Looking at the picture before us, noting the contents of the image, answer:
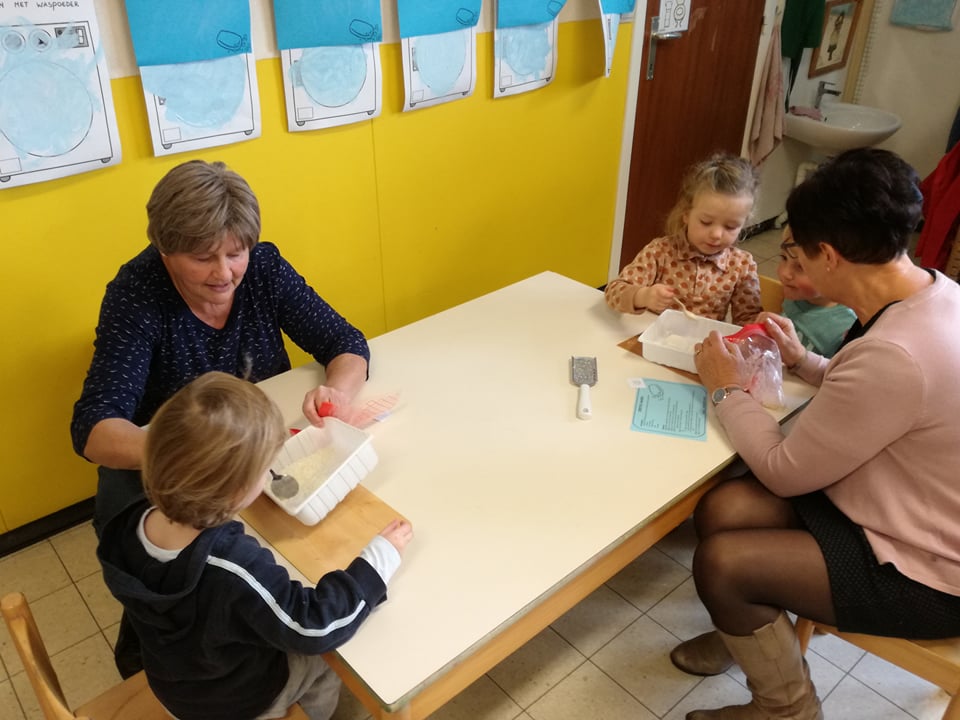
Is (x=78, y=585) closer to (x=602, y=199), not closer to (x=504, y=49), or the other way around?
(x=504, y=49)

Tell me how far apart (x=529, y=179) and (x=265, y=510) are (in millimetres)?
1939

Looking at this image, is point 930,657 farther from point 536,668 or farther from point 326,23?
point 326,23

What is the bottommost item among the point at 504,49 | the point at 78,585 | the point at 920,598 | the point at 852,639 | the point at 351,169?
the point at 78,585

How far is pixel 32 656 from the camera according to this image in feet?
3.03

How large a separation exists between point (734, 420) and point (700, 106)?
2.34m

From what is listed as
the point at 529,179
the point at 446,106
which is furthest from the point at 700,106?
the point at 446,106

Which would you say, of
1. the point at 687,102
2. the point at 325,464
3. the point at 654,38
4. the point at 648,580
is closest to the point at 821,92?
the point at 687,102

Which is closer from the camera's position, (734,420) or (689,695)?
(734,420)

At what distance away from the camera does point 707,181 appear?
5.79 ft

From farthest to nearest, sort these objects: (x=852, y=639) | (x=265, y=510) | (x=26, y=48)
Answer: (x=26, y=48) → (x=852, y=639) → (x=265, y=510)

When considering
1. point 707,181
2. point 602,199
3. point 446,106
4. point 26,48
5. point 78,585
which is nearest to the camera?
point 26,48

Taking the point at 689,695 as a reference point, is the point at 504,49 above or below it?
above

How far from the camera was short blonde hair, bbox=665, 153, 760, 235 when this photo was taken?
1745mm

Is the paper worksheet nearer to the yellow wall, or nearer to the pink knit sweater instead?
the pink knit sweater
